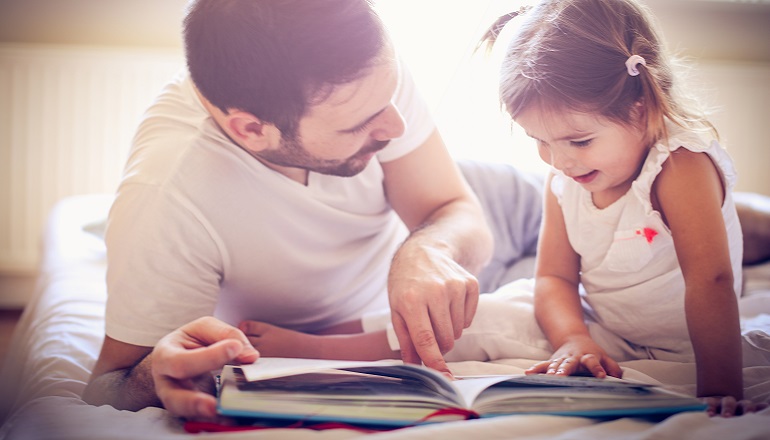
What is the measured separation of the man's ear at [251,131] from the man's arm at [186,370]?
374 mm

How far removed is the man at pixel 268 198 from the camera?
3.14 ft

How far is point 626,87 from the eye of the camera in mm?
962

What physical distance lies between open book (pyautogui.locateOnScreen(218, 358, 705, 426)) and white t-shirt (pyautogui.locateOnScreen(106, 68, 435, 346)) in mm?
361

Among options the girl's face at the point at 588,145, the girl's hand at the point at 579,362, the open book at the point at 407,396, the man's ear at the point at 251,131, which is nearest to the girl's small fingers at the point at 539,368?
the girl's hand at the point at 579,362

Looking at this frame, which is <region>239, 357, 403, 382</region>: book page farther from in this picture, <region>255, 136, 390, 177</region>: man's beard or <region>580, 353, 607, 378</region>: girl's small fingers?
<region>255, 136, 390, 177</region>: man's beard

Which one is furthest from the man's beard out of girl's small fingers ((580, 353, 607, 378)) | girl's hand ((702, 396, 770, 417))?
girl's hand ((702, 396, 770, 417))

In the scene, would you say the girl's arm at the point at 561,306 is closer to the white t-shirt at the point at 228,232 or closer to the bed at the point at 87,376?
the bed at the point at 87,376

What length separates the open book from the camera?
623mm

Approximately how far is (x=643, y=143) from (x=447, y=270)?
1.07 ft

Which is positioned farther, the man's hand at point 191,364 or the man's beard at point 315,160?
the man's beard at point 315,160

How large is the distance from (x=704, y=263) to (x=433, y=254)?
0.34 meters

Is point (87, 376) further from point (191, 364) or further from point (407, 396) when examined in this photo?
point (407, 396)

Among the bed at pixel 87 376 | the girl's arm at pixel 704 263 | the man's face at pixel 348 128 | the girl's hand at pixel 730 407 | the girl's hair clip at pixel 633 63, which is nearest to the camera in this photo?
the bed at pixel 87 376

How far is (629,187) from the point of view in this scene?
3.47 feet
